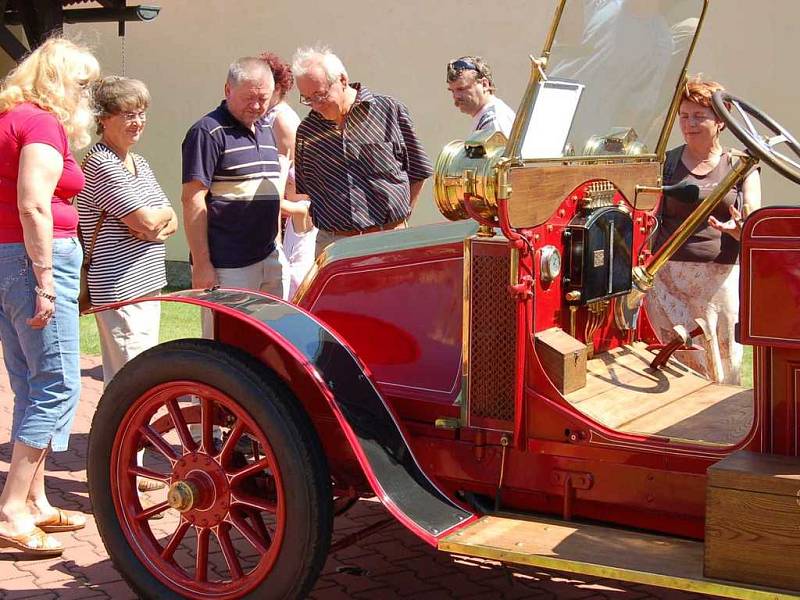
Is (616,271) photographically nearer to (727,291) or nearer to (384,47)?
(727,291)

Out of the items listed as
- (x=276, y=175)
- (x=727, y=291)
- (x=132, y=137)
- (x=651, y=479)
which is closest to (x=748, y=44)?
(x=727, y=291)

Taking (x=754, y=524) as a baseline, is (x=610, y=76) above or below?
above

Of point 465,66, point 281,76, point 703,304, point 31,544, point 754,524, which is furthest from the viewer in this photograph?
point 281,76

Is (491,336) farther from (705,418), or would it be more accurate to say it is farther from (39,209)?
(39,209)

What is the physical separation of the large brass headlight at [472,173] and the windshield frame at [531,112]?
49 millimetres

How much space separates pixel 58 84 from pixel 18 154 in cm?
32

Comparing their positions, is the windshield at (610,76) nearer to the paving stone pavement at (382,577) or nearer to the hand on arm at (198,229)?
the paving stone pavement at (382,577)

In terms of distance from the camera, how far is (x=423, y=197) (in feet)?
34.4

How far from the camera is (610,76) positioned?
12.4ft

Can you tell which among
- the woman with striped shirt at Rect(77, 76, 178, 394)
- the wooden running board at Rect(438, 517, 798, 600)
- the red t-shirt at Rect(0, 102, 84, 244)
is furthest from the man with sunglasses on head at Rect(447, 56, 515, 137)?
the wooden running board at Rect(438, 517, 798, 600)

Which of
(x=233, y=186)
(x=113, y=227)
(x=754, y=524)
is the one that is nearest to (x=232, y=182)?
(x=233, y=186)

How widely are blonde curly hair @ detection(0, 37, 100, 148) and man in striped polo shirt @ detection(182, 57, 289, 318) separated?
80 cm

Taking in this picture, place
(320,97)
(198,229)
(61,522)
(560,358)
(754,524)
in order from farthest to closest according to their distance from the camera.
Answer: (320,97) → (198,229) → (61,522) → (560,358) → (754,524)

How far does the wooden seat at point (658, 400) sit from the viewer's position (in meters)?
3.29
